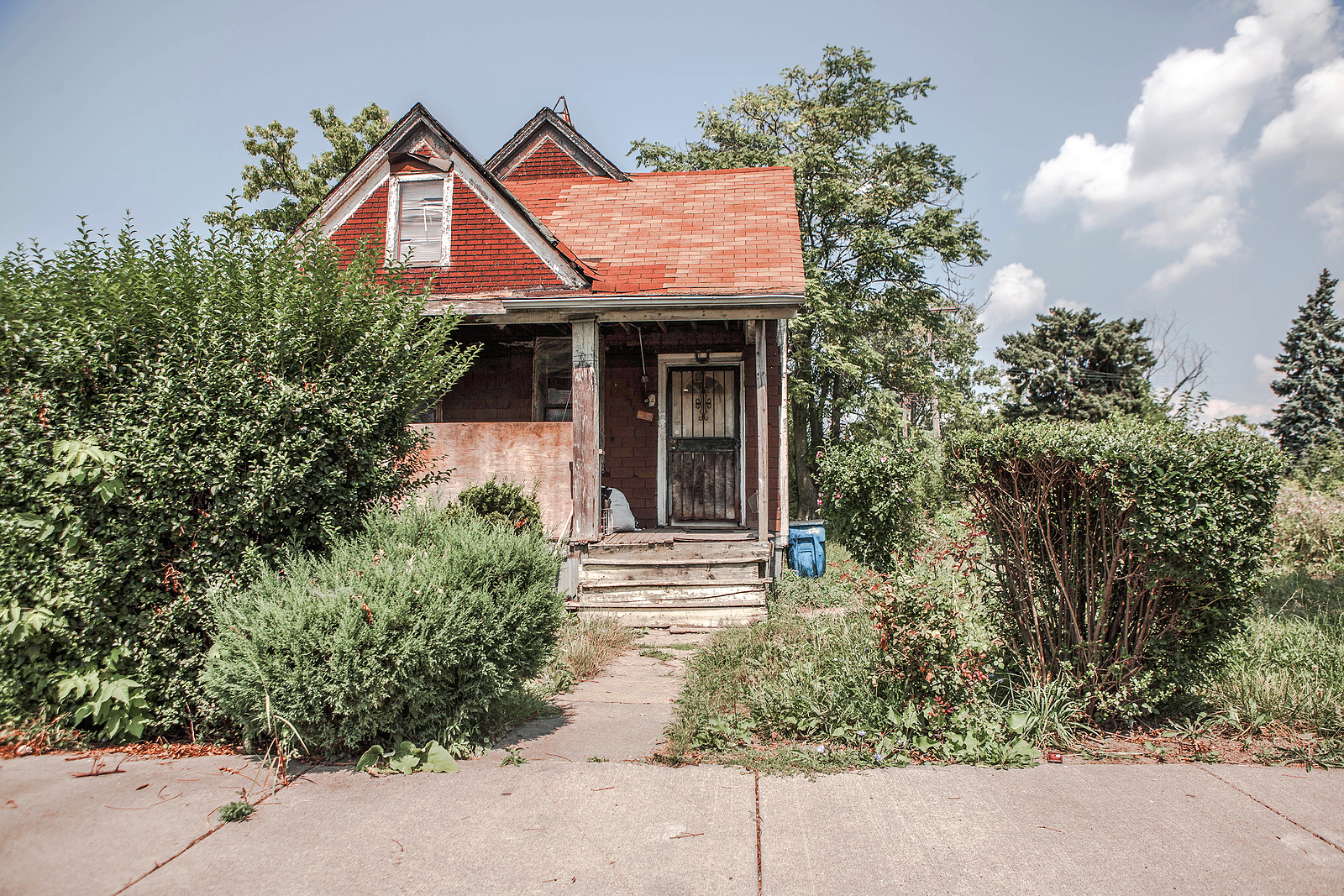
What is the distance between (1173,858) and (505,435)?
741 cm

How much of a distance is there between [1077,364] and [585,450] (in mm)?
30644

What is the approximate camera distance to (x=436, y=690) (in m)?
3.75

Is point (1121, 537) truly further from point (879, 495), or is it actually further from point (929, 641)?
point (879, 495)

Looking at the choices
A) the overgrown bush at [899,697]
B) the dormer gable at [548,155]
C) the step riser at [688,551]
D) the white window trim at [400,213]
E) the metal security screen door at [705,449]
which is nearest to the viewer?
the overgrown bush at [899,697]

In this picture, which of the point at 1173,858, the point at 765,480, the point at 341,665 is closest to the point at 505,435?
the point at 765,480

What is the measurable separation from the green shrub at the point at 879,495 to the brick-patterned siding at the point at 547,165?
820 cm

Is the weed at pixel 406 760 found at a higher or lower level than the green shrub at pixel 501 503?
lower

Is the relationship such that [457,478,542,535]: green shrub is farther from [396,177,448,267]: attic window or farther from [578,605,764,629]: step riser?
[396,177,448,267]: attic window

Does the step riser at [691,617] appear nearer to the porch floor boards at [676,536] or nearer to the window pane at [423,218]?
the porch floor boards at [676,536]

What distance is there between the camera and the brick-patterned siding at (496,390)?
10.9m

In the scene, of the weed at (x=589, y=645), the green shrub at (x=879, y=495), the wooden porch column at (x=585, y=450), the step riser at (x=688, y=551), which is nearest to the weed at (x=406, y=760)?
the weed at (x=589, y=645)

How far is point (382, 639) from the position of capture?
3.51 m

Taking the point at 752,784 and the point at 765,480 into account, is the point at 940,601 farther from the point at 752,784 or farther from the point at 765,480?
the point at 765,480

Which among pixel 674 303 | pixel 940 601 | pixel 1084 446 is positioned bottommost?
pixel 940 601
